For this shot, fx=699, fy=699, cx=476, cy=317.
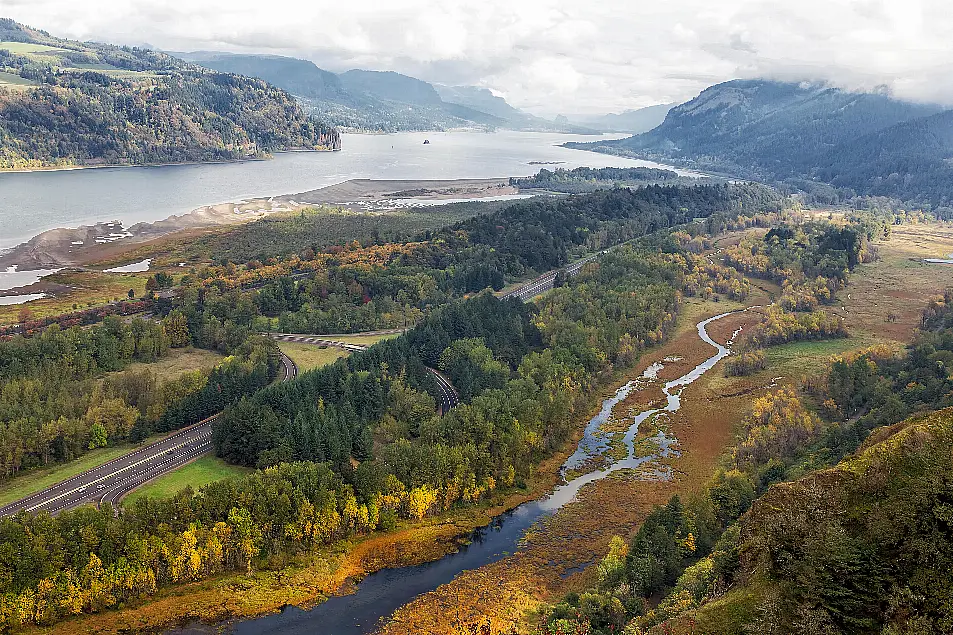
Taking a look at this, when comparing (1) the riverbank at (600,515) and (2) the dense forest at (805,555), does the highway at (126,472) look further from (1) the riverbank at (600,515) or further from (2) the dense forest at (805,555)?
(2) the dense forest at (805,555)

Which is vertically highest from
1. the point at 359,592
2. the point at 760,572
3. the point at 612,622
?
the point at 760,572

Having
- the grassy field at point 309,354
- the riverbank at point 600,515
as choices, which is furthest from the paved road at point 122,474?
the riverbank at point 600,515

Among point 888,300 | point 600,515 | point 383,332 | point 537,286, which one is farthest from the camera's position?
point 537,286

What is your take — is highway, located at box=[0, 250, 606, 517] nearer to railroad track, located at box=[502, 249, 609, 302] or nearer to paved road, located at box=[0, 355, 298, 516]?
paved road, located at box=[0, 355, 298, 516]

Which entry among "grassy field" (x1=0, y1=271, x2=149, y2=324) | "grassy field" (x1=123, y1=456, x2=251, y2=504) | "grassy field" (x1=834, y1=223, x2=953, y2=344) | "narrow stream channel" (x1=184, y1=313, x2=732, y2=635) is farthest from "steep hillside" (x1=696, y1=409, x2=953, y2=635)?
"grassy field" (x1=0, y1=271, x2=149, y2=324)

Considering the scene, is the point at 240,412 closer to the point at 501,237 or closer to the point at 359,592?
the point at 359,592

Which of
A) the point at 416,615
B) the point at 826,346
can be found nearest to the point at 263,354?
the point at 416,615

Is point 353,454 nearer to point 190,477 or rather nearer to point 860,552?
point 190,477

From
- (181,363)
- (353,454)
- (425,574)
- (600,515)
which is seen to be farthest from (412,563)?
(181,363)
